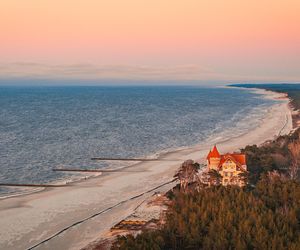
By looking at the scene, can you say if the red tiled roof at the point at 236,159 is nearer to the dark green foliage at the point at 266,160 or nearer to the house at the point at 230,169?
the house at the point at 230,169

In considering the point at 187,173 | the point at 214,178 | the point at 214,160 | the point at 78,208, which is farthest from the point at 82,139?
the point at 214,178

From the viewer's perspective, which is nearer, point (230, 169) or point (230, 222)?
point (230, 222)

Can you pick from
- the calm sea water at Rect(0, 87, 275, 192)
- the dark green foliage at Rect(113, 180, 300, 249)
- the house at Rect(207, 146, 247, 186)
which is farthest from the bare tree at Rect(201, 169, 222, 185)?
the calm sea water at Rect(0, 87, 275, 192)

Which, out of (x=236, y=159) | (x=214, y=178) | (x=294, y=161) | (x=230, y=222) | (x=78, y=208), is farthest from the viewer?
(x=294, y=161)

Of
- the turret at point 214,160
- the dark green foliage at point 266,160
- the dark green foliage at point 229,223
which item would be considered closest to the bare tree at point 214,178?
the turret at point 214,160

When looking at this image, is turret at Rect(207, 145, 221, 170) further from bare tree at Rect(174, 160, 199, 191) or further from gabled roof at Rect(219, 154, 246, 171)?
bare tree at Rect(174, 160, 199, 191)

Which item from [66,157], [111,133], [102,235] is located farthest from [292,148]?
[111,133]

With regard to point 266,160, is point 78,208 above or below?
below

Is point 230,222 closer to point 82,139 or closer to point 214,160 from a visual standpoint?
point 214,160
